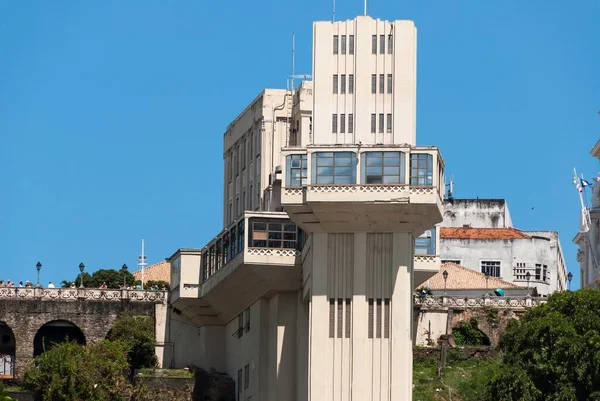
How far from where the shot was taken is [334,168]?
379 feet

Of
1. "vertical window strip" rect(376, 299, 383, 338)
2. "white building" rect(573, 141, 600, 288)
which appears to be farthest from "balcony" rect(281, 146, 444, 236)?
"white building" rect(573, 141, 600, 288)

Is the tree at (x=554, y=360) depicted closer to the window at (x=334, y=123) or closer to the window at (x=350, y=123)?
the window at (x=350, y=123)

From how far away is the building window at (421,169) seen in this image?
114125 millimetres

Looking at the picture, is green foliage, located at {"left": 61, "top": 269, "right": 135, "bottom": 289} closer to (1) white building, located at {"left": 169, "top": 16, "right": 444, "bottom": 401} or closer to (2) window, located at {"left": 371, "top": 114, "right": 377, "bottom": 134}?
(1) white building, located at {"left": 169, "top": 16, "right": 444, "bottom": 401}

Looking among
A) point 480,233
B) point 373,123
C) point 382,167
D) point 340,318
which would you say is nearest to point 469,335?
point 373,123

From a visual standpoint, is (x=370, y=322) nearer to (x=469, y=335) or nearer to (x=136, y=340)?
(x=469, y=335)

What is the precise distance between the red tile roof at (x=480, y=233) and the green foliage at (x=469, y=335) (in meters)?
30.9

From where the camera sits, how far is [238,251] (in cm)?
12644

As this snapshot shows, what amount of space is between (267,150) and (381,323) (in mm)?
27201

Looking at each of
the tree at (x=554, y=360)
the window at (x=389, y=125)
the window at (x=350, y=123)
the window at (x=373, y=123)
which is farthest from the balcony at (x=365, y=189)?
the tree at (x=554, y=360)

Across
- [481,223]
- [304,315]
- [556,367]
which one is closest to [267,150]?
[304,315]

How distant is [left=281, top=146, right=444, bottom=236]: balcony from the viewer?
113500 millimetres

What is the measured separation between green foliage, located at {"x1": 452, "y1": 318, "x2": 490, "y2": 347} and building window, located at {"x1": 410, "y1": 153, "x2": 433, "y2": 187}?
99.4ft

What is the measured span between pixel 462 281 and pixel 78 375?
41150 millimetres
